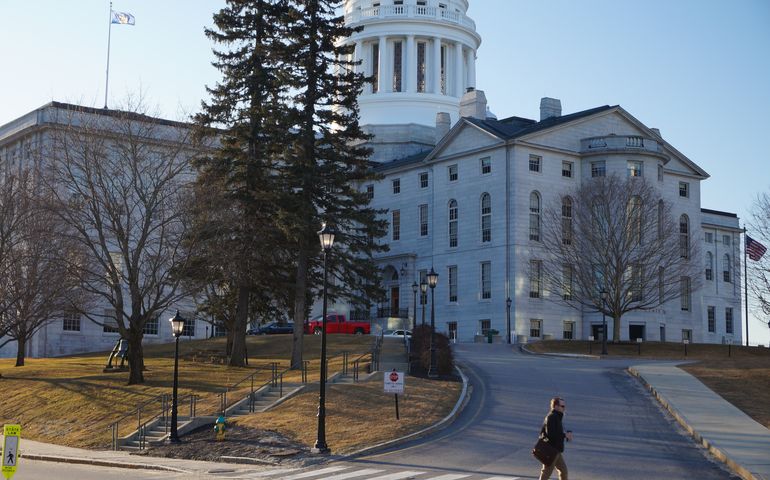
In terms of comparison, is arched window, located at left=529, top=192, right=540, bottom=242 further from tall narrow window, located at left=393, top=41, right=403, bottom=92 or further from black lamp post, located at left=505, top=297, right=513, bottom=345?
tall narrow window, located at left=393, top=41, right=403, bottom=92

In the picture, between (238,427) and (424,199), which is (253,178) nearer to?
(238,427)

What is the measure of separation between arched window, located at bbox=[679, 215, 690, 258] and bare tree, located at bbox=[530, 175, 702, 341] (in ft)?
10.6

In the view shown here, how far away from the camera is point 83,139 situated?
53031 millimetres

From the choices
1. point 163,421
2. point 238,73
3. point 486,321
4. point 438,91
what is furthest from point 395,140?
point 163,421

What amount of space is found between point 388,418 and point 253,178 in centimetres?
2057

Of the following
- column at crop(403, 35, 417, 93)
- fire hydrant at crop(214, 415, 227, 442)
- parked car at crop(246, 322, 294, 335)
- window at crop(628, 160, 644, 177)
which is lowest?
fire hydrant at crop(214, 415, 227, 442)

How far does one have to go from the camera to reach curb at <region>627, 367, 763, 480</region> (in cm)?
2516

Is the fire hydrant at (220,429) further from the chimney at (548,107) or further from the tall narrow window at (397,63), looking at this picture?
the tall narrow window at (397,63)

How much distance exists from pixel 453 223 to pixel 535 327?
38.7ft

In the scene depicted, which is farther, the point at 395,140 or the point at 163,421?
the point at 395,140

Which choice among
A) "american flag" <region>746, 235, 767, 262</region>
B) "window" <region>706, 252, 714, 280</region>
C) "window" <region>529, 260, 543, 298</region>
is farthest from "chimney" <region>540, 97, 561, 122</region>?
"american flag" <region>746, 235, 767, 262</region>

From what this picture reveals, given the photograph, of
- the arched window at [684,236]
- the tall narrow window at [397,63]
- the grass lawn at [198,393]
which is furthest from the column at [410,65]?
the grass lawn at [198,393]

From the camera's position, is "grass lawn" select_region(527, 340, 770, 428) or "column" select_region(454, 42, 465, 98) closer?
"grass lawn" select_region(527, 340, 770, 428)

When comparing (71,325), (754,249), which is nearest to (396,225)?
(71,325)
